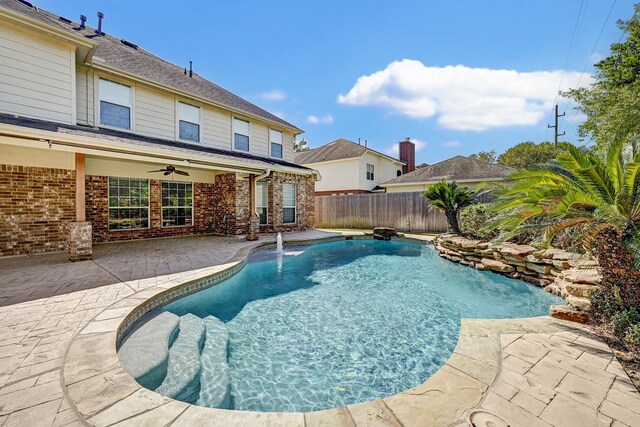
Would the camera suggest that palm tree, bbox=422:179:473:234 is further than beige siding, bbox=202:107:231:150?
No

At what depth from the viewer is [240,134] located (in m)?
13.1

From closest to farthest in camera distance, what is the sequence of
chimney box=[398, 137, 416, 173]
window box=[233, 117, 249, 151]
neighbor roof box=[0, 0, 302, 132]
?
1. neighbor roof box=[0, 0, 302, 132]
2. window box=[233, 117, 249, 151]
3. chimney box=[398, 137, 416, 173]

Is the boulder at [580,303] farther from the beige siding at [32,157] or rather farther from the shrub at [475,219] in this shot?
the beige siding at [32,157]

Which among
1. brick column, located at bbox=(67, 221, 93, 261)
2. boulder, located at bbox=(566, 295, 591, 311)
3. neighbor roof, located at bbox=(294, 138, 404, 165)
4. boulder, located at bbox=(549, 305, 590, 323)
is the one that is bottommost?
boulder, located at bbox=(549, 305, 590, 323)

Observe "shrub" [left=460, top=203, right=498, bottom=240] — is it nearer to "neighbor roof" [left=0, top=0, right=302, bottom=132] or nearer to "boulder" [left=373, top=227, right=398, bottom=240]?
"boulder" [left=373, top=227, right=398, bottom=240]

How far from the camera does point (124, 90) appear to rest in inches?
370

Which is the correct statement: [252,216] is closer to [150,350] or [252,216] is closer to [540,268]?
[150,350]

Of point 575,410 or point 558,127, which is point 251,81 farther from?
point 558,127

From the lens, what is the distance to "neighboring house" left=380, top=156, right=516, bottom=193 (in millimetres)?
17906

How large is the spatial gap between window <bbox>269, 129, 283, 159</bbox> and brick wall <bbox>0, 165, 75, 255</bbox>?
8446mm

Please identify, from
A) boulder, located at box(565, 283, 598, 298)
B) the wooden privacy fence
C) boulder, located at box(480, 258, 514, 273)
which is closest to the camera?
boulder, located at box(565, 283, 598, 298)

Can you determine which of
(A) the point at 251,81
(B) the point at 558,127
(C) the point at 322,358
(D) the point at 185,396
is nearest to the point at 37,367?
(D) the point at 185,396

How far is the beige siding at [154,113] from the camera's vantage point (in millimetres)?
9766

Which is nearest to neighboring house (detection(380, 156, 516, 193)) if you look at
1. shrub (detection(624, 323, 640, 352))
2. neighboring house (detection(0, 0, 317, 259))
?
neighboring house (detection(0, 0, 317, 259))
